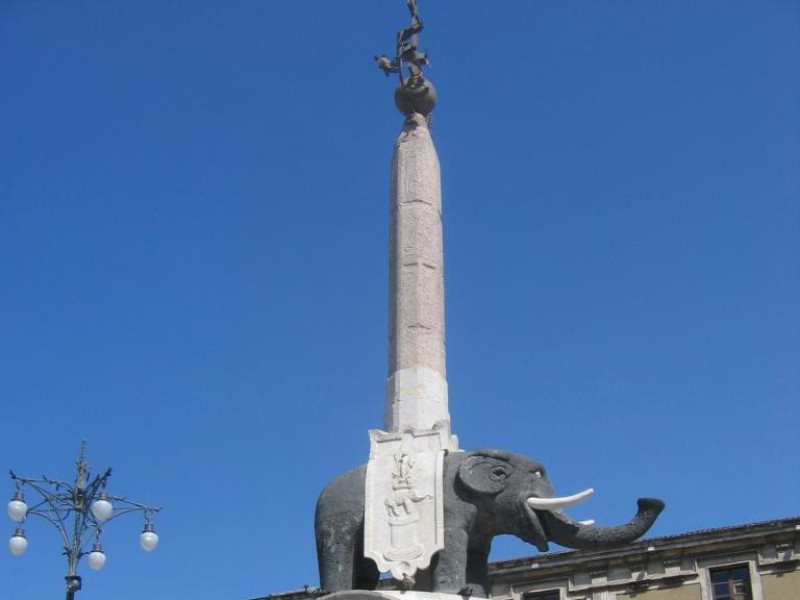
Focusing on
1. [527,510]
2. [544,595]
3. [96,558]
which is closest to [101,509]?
[96,558]

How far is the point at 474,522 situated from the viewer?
50.6 feet

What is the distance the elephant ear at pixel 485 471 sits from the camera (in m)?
15.3

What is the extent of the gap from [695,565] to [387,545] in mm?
22313

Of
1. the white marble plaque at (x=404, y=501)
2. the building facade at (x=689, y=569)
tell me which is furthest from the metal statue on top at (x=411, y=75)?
the building facade at (x=689, y=569)

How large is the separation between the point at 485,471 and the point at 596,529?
4.54 ft

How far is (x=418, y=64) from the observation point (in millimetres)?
18859

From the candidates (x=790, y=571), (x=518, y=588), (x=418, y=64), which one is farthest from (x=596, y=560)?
(x=418, y=64)

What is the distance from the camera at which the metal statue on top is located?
735 inches

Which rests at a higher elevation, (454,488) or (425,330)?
(425,330)

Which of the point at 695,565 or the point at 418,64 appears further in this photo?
the point at 695,565

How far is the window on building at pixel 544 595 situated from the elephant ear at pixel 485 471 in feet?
72.1

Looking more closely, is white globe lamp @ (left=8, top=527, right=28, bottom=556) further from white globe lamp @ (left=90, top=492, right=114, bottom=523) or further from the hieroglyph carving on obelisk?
the hieroglyph carving on obelisk

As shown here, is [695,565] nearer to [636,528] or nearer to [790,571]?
[790,571]

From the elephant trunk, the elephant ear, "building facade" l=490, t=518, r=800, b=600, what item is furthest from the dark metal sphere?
"building facade" l=490, t=518, r=800, b=600
